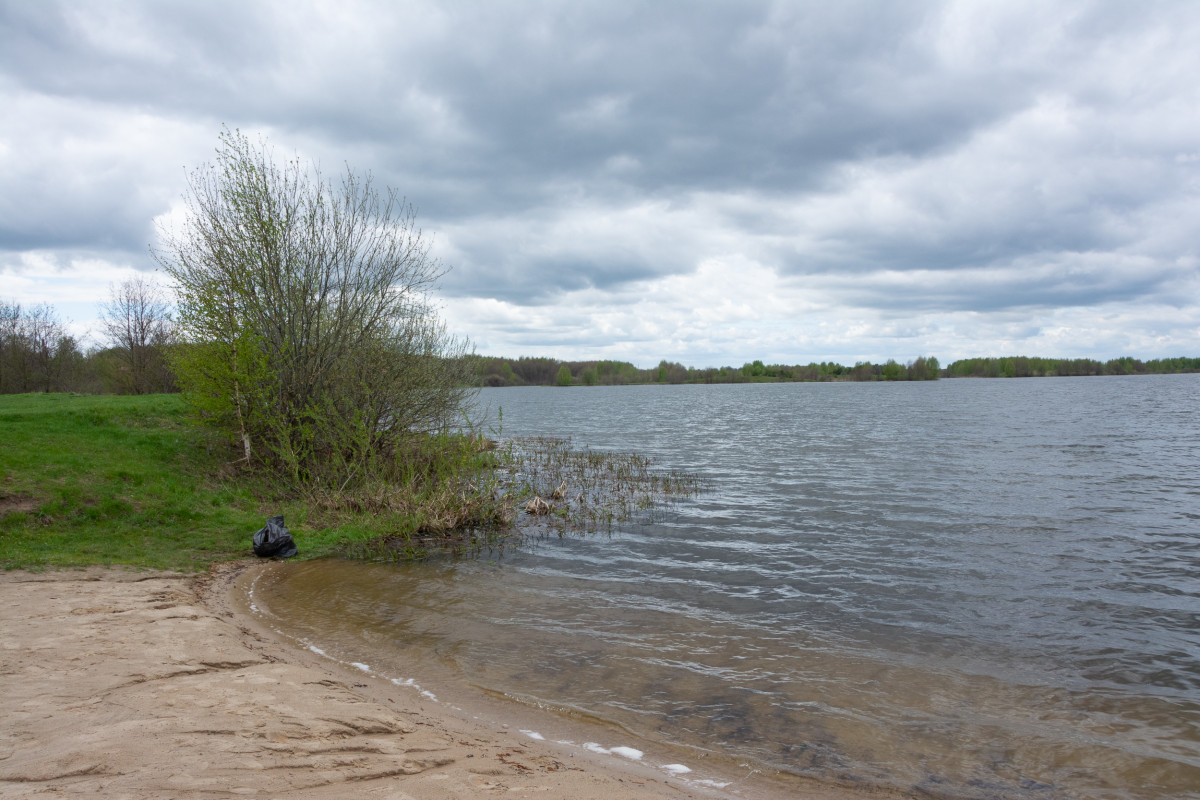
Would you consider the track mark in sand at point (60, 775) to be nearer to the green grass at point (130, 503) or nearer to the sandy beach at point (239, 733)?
the sandy beach at point (239, 733)

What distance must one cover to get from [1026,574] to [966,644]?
4.11 metres

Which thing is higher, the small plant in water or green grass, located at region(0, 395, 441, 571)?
green grass, located at region(0, 395, 441, 571)

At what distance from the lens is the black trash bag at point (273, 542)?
41.0 ft

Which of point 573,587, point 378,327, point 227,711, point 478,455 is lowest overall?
point 573,587

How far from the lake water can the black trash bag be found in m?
0.79

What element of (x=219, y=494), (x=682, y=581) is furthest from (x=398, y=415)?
(x=682, y=581)

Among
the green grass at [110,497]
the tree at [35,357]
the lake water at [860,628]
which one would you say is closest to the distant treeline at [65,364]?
the tree at [35,357]

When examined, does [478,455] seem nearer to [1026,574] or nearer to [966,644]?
[966,644]

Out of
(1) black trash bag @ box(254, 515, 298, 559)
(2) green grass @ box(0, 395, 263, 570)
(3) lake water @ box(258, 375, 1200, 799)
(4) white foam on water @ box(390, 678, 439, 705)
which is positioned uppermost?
(2) green grass @ box(0, 395, 263, 570)

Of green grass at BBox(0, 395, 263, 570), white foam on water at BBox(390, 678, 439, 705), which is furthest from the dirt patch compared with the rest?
white foam on water at BBox(390, 678, 439, 705)

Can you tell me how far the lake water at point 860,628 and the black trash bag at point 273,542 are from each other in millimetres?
790

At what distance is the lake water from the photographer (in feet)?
19.9

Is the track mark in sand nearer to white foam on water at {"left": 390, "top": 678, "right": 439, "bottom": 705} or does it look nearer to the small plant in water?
white foam on water at {"left": 390, "top": 678, "right": 439, "bottom": 705}

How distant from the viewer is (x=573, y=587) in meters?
11.4
